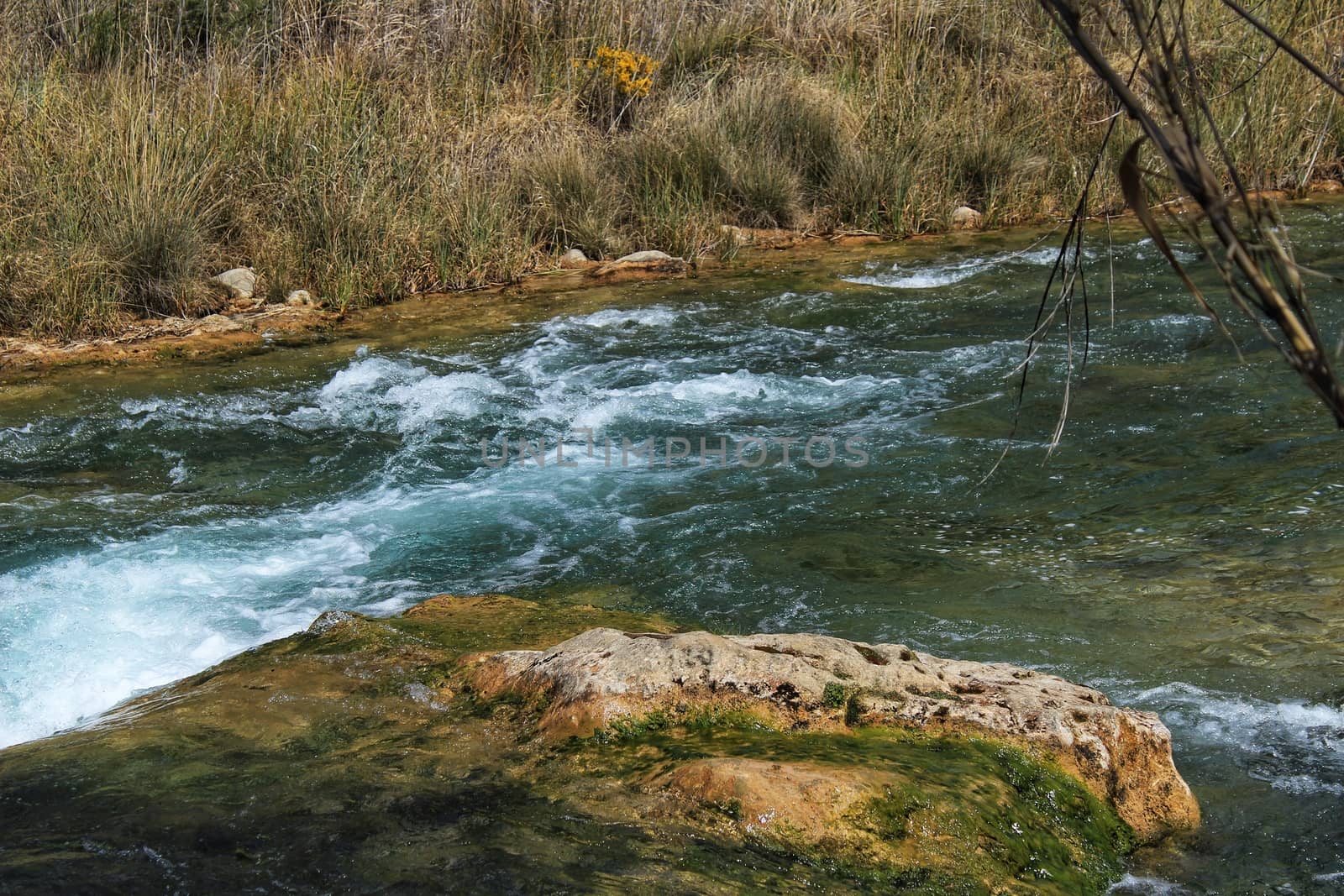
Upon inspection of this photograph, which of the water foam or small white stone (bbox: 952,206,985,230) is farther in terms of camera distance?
small white stone (bbox: 952,206,985,230)

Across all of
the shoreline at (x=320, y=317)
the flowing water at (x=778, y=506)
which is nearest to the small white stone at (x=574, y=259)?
the shoreline at (x=320, y=317)

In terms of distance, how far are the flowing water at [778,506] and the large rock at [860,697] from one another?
6.4 inches

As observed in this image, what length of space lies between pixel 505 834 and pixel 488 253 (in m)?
7.11

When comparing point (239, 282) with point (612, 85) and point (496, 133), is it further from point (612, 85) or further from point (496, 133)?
point (612, 85)

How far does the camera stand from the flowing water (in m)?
3.12

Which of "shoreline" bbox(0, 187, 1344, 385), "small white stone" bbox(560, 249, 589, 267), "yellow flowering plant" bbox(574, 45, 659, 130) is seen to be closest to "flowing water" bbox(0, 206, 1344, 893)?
"shoreline" bbox(0, 187, 1344, 385)

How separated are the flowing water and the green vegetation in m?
1.19

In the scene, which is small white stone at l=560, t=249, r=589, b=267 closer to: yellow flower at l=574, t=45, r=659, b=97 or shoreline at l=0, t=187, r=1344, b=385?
shoreline at l=0, t=187, r=1344, b=385

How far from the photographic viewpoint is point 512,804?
2.08 meters

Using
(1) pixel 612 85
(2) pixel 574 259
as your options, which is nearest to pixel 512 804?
(2) pixel 574 259

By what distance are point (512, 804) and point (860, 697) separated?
0.79 meters

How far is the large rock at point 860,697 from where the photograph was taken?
2359 millimetres

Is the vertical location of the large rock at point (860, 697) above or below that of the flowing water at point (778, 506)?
above

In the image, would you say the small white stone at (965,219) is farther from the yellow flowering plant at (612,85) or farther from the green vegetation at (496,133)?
the yellow flowering plant at (612,85)
